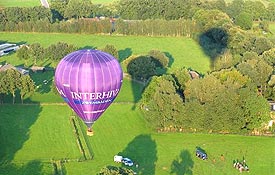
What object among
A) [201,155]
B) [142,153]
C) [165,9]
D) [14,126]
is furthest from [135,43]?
[201,155]

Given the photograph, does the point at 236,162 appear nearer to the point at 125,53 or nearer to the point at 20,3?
the point at 125,53

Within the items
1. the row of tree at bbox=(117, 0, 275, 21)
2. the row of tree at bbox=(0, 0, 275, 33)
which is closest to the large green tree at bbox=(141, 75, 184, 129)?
the row of tree at bbox=(0, 0, 275, 33)

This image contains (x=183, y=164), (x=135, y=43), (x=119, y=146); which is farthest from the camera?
(x=135, y=43)

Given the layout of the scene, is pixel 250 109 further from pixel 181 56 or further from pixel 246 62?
pixel 181 56

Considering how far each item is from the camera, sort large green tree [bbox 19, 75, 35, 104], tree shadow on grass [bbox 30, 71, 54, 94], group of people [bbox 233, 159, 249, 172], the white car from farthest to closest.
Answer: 1. tree shadow on grass [bbox 30, 71, 54, 94]
2. large green tree [bbox 19, 75, 35, 104]
3. group of people [bbox 233, 159, 249, 172]
4. the white car

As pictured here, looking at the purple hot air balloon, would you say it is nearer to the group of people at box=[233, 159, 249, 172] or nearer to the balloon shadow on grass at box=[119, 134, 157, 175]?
the balloon shadow on grass at box=[119, 134, 157, 175]

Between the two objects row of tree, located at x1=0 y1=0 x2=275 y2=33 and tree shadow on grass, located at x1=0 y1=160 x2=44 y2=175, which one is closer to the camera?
tree shadow on grass, located at x1=0 y1=160 x2=44 y2=175
